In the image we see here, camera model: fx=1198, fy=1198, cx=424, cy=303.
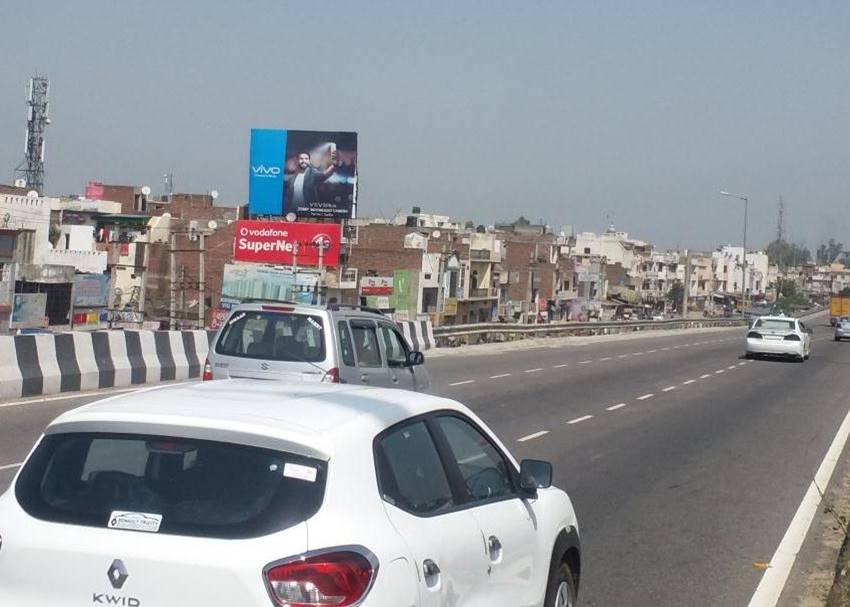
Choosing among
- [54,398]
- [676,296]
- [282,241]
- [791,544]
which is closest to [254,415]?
[791,544]

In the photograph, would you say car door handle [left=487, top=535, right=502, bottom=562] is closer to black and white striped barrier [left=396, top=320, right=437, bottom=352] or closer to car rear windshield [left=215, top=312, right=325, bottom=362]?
car rear windshield [left=215, top=312, right=325, bottom=362]

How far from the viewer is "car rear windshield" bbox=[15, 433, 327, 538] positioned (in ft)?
13.3

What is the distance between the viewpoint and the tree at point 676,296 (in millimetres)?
163250

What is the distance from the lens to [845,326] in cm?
6241

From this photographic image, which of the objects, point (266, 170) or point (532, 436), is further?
point (266, 170)

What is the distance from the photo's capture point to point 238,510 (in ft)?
13.3

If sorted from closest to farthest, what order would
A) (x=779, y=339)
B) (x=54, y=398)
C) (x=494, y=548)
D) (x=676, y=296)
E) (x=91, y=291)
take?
(x=494, y=548), (x=54, y=398), (x=779, y=339), (x=91, y=291), (x=676, y=296)

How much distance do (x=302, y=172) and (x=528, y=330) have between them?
1668cm

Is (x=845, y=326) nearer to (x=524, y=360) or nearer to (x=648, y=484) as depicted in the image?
(x=524, y=360)

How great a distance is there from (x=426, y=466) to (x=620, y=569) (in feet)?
15.2

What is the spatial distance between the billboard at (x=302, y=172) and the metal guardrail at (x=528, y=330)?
1292cm

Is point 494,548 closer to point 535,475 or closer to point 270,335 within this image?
point 535,475

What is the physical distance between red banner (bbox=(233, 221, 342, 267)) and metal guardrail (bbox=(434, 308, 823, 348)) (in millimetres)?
13337

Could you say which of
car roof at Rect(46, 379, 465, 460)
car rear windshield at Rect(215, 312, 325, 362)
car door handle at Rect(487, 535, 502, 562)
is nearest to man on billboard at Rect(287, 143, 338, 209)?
car rear windshield at Rect(215, 312, 325, 362)
